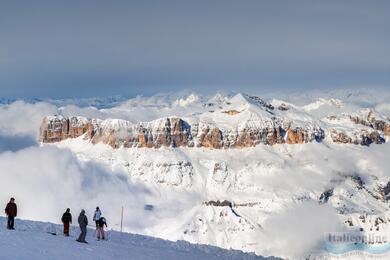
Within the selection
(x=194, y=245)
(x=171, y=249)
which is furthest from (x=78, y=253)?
(x=194, y=245)

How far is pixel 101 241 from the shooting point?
6241 cm

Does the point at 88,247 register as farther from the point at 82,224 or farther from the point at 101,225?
the point at 101,225

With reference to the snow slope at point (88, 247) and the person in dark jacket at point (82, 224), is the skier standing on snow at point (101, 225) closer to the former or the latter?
the snow slope at point (88, 247)

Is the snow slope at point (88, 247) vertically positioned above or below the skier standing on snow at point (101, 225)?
below

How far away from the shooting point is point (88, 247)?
56031 millimetres

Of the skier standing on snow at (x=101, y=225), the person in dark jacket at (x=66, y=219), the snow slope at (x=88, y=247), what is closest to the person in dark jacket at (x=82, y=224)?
the snow slope at (x=88, y=247)

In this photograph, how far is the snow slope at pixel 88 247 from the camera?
49688 millimetres

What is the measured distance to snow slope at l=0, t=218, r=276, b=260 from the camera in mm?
49688

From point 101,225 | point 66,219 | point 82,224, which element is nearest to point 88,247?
point 82,224

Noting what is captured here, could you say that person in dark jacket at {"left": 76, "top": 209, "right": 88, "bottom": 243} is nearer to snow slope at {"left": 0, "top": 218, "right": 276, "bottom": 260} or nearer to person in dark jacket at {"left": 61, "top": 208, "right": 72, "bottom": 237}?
snow slope at {"left": 0, "top": 218, "right": 276, "bottom": 260}

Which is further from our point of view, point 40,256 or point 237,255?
point 237,255

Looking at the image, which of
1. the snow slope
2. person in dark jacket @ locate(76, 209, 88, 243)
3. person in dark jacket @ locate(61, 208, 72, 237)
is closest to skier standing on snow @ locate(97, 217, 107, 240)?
the snow slope

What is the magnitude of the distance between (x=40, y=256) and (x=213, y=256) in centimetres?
2424

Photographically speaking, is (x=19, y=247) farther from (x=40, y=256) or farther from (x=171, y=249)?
(x=171, y=249)
